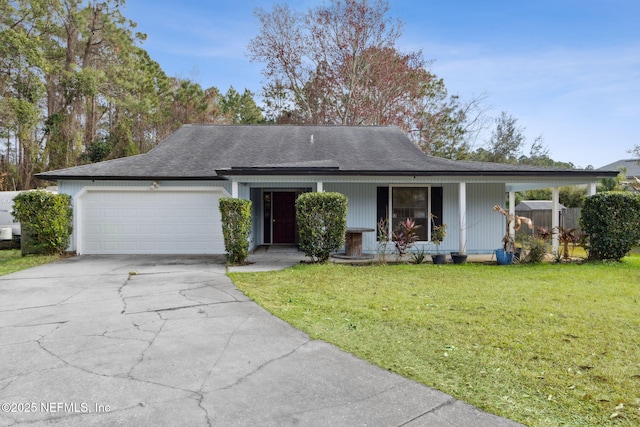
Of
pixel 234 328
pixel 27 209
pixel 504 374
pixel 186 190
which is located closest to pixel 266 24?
pixel 186 190

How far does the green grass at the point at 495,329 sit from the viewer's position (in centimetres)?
267

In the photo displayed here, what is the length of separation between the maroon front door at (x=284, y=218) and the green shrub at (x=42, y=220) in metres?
6.04

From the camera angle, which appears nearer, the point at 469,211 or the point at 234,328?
the point at 234,328

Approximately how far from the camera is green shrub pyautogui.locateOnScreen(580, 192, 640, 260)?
8.72 metres

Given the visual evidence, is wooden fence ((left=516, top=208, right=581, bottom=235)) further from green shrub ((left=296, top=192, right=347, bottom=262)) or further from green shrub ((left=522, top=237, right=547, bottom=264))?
green shrub ((left=296, top=192, right=347, bottom=262))

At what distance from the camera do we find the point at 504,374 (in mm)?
3016

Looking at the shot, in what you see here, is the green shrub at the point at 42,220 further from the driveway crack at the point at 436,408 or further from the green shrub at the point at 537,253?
the green shrub at the point at 537,253

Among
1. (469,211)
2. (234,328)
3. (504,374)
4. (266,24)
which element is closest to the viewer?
(504,374)

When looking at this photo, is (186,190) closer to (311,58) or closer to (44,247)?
(44,247)

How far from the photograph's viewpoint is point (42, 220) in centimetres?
937

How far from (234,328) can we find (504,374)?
2.75m

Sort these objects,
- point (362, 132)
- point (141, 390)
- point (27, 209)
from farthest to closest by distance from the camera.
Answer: point (362, 132), point (27, 209), point (141, 390)

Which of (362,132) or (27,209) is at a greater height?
(362,132)

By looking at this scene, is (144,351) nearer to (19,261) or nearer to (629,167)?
(19,261)
